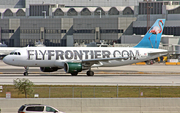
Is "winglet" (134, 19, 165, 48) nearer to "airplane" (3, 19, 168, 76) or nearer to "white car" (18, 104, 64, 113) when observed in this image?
"airplane" (3, 19, 168, 76)

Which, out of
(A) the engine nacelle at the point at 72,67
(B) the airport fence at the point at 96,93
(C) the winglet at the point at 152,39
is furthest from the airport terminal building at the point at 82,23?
(B) the airport fence at the point at 96,93

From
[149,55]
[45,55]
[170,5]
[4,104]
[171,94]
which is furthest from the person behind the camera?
[170,5]

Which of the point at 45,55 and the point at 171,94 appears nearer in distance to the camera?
the point at 171,94

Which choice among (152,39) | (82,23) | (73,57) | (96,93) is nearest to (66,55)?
(73,57)

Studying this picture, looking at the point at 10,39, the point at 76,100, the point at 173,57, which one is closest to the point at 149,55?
the point at 76,100

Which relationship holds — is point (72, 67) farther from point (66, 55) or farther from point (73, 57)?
point (66, 55)

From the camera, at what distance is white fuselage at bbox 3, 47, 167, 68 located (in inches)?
2143

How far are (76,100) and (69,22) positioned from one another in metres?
112

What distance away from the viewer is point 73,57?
56031 millimetres

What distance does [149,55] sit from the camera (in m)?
60.7

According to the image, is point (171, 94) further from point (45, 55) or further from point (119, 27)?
point (119, 27)

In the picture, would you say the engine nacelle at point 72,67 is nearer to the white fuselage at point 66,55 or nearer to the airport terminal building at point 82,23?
the white fuselage at point 66,55

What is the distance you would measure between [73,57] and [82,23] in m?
85.1

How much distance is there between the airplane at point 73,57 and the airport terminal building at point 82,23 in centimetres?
6481
